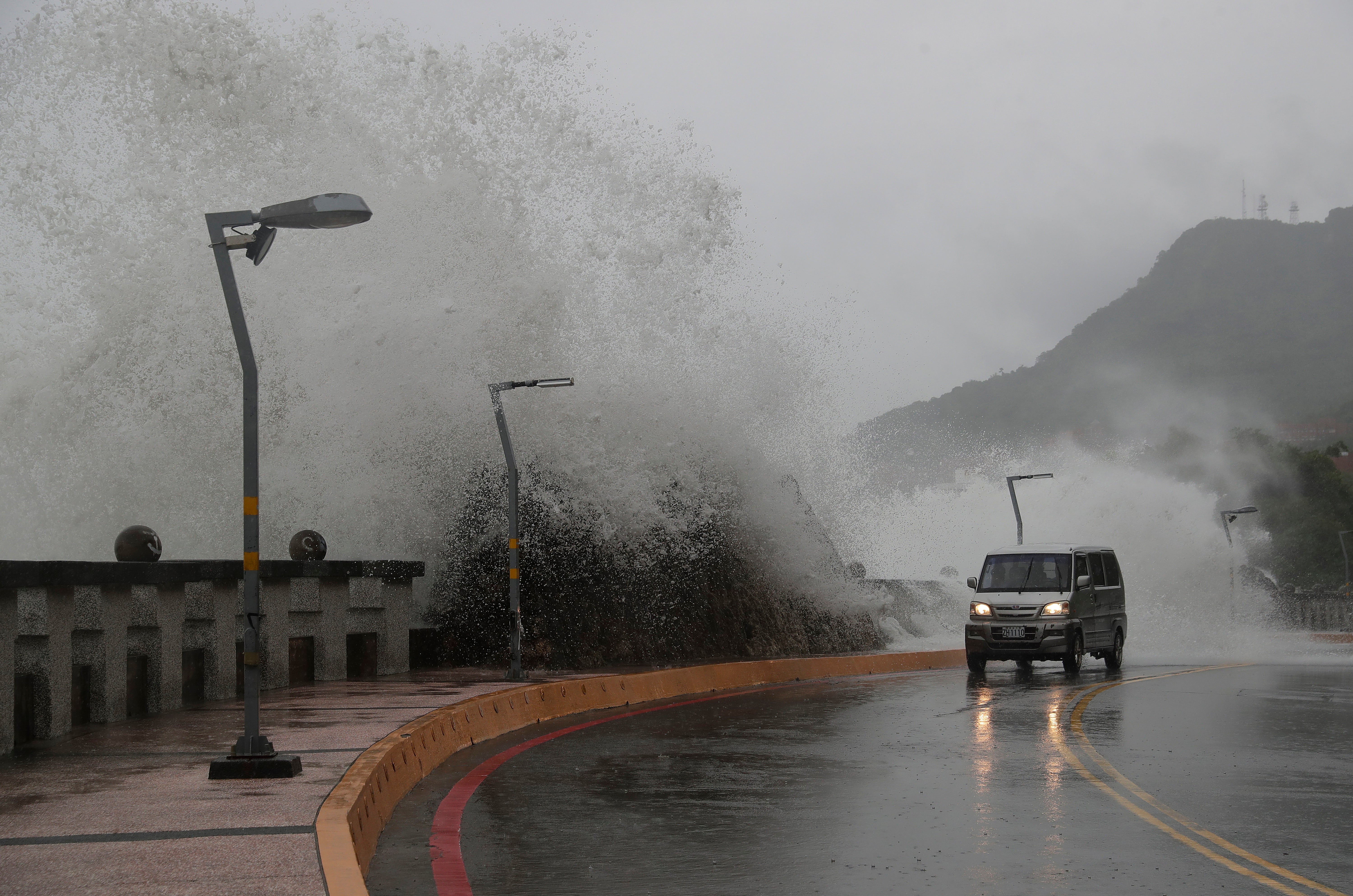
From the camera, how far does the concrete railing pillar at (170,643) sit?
14641 millimetres

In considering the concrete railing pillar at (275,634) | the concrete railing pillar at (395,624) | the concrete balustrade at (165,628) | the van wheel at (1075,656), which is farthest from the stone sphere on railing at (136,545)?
the van wheel at (1075,656)

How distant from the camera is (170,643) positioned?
14852 mm

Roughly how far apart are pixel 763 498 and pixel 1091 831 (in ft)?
73.2

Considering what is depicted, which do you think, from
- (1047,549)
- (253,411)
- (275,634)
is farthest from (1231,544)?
(253,411)

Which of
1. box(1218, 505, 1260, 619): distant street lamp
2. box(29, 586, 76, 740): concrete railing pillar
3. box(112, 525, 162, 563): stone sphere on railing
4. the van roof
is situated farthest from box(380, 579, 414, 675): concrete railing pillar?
box(1218, 505, 1260, 619): distant street lamp

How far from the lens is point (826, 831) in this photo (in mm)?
8523

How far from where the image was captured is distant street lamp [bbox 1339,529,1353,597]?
3221 inches

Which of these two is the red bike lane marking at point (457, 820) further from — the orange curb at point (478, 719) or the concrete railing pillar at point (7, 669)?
the concrete railing pillar at point (7, 669)

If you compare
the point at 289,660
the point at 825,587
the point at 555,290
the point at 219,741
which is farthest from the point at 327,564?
the point at 825,587

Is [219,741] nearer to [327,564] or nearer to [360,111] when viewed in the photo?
[327,564]

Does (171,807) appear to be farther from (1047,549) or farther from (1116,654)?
(1116,654)

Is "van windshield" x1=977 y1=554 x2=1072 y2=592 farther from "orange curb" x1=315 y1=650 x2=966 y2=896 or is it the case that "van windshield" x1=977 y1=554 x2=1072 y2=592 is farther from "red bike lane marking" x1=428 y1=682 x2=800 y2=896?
"red bike lane marking" x1=428 y1=682 x2=800 y2=896

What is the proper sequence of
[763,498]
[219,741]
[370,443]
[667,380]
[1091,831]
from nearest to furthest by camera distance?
1. [1091,831]
2. [219,741]
3. [370,443]
4. [667,380]
5. [763,498]

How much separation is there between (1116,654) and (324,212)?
19.8 meters
